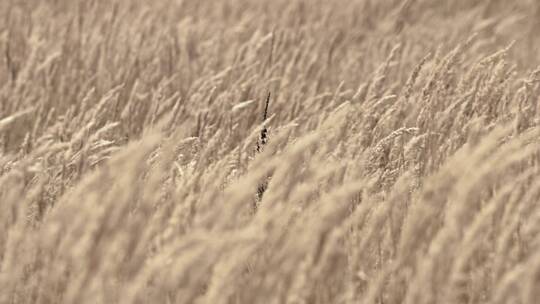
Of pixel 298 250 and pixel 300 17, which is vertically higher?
pixel 298 250

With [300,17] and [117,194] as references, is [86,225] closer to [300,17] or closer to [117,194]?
[117,194]

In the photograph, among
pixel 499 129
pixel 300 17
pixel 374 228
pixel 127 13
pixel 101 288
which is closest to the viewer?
pixel 101 288

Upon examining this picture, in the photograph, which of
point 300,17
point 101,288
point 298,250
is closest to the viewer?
point 101,288

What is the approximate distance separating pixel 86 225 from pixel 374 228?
0.63 m

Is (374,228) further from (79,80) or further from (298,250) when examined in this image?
(79,80)

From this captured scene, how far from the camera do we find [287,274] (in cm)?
160

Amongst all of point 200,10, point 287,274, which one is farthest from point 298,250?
point 200,10

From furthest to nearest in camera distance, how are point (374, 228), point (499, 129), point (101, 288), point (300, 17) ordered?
1. point (300, 17)
2. point (374, 228)
3. point (499, 129)
4. point (101, 288)

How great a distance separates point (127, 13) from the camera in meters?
4.54

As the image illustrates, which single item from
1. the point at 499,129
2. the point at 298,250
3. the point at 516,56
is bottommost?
the point at 516,56

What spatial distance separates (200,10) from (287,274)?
3.51 m

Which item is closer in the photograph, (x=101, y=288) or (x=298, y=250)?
(x=101, y=288)

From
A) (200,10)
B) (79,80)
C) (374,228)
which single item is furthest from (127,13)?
(374,228)

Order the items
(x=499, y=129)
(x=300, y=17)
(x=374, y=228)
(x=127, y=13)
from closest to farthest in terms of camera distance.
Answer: (x=499, y=129), (x=374, y=228), (x=127, y=13), (x=300, y=17)
